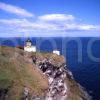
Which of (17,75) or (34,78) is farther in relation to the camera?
(34,78)


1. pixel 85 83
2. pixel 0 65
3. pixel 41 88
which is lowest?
pixel 85 83

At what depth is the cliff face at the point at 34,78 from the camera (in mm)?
71125

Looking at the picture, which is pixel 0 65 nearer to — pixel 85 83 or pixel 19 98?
pixel 19 98

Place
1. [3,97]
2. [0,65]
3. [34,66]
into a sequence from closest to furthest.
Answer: [3,97]
[0,65]
[34,66]

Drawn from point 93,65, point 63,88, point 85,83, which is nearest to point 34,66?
point 63,88

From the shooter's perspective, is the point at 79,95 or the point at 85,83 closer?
the point at 79,95

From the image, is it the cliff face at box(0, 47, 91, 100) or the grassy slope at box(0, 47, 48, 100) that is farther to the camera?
the cliff face at box(0, 47, 91, 100)

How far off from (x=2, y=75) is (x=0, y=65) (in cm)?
834

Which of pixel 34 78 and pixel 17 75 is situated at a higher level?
pixel 17 75

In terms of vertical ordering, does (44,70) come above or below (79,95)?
above

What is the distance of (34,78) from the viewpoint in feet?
283

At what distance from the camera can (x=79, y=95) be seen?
11062 centimetres

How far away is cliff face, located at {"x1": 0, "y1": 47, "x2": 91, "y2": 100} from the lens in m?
71.1

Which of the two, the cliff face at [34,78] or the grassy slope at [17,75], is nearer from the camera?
the grassy slope at [17,75]
